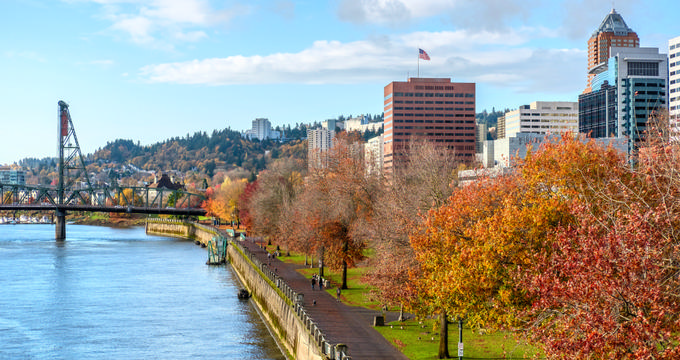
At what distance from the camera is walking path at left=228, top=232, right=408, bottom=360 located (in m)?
38.1

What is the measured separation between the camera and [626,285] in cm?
1978

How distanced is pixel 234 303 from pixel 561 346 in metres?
53.5

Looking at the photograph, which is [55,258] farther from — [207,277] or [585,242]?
[585,242]

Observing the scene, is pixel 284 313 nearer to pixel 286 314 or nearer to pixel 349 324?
pixel 286 314

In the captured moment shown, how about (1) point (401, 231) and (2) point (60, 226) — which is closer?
(1) point (401, 231)

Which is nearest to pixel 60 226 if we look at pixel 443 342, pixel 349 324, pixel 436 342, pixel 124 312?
pixel 124 312

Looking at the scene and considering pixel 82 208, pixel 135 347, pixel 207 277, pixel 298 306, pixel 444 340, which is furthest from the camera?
pixel 82 208

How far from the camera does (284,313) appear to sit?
51.2 meters

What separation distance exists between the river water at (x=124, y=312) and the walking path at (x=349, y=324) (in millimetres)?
4215

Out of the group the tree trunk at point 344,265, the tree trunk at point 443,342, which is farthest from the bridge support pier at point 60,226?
the tree trunk at point 443,342

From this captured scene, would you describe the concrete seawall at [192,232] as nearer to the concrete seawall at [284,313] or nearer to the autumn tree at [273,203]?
the autumn tree at [273,203]

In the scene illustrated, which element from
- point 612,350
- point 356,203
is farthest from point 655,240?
point 356,203

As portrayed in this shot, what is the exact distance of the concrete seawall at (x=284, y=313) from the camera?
124 feet

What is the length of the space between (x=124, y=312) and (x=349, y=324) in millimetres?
27507
